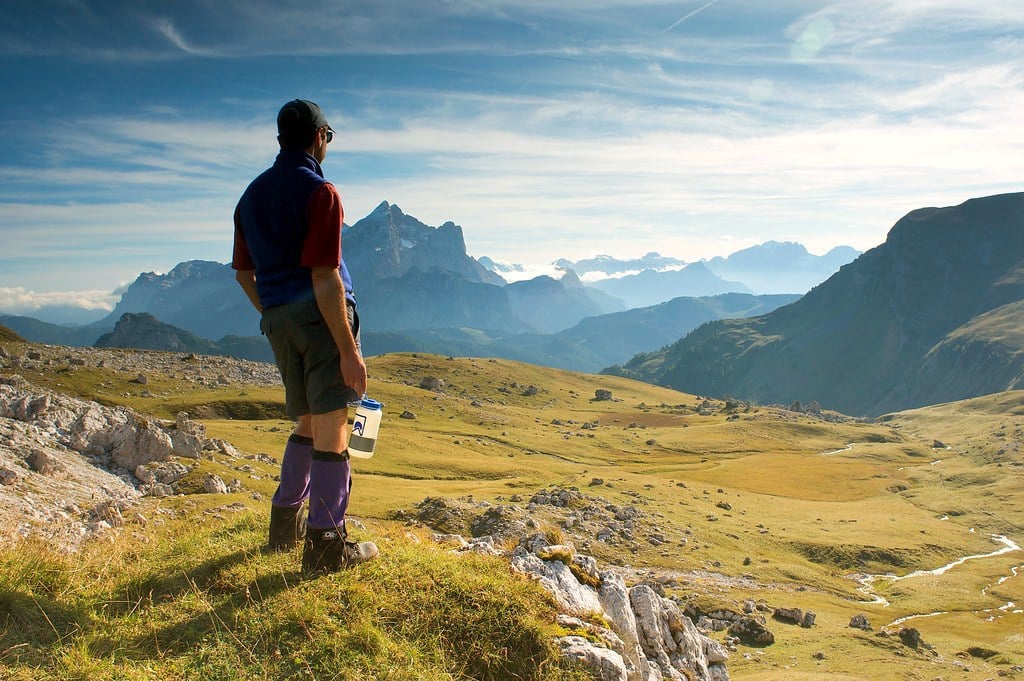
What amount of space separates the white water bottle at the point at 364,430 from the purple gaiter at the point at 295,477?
0.86 metres

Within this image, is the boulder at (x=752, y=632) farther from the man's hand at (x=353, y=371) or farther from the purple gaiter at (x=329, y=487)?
the man's hand at (x=353, y=371)

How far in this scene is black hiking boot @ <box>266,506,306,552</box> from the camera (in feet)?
29.6

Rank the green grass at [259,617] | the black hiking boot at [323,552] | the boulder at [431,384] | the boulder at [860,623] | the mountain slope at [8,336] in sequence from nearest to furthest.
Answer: the green grass at [259,617] → the black hiking boot at [323,552] → the boulder at [860,623] → the mountain slope at [8,336] → the boulder at [431,384]

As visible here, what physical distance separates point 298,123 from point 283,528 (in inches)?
226

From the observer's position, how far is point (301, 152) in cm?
860

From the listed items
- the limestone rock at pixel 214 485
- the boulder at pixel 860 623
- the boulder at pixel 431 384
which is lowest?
the boulder at pixel 860 623

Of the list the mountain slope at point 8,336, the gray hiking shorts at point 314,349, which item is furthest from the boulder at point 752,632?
the mountain slope at point 8,336

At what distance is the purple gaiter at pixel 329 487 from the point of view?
819 centimetres

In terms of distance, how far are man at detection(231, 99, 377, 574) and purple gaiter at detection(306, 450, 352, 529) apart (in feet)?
0.04

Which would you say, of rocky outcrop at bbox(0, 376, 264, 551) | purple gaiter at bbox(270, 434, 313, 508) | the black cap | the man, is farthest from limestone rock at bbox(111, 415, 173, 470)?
the black cap

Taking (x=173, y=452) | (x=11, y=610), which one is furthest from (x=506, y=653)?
(x=173, y=452)

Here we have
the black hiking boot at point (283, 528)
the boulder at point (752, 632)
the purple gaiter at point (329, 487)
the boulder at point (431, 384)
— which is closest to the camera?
the purple gaiter at point (329, 487)

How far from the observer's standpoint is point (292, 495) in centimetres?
910

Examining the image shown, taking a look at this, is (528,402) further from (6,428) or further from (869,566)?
(6,428)
